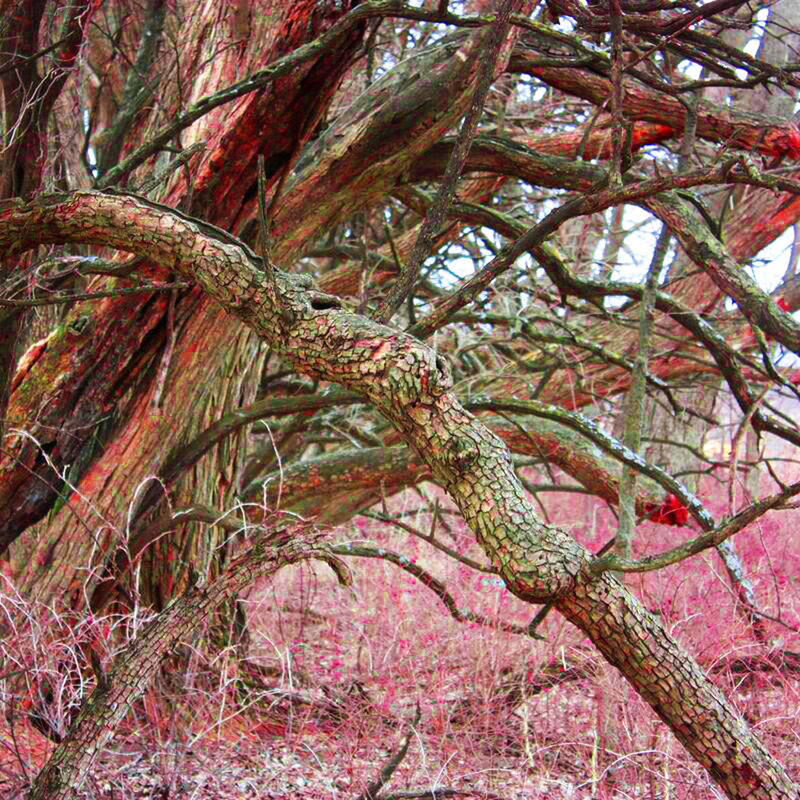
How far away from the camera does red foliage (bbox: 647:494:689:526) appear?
396cm

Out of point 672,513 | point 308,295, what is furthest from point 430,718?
point 308,295

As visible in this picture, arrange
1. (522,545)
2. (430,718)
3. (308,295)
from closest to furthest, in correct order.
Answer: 1. (522,545)
2. (308,295)
3. (430,718)

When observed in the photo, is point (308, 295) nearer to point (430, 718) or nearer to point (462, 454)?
point (462, 454)

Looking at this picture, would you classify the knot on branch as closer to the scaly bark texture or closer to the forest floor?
the scaly bark texture

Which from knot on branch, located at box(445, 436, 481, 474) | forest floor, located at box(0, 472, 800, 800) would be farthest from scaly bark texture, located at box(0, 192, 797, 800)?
forest floor, located at box(0, 472, 800, 800)

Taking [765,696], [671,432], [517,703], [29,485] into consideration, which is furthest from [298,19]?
[671,432]

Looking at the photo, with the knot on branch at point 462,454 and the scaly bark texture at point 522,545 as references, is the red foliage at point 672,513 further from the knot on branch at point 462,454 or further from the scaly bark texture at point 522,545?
the knot on branch at point 462,454

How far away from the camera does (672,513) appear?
405 centimetres

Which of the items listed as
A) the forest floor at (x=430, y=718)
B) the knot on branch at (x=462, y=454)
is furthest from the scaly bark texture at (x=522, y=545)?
the forest floor at (x=430, y=718)

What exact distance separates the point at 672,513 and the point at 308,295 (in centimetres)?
248

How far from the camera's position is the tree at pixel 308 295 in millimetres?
1848

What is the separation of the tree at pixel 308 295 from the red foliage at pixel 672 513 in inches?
0.8

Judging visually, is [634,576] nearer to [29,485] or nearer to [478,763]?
[478,763]

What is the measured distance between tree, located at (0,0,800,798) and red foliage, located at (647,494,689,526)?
2 cm
